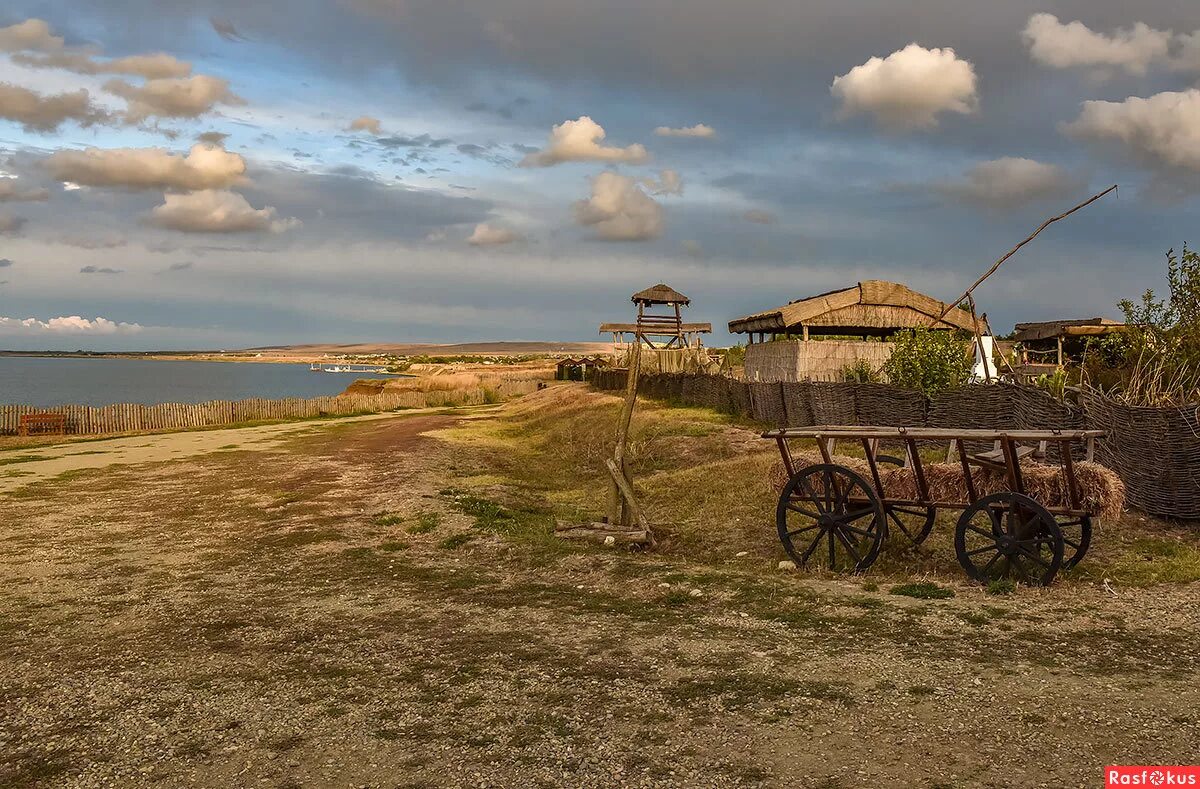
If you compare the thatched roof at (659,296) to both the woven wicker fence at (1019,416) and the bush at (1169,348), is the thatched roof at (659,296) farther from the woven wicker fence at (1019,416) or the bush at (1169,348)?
the bush at (1169,348)

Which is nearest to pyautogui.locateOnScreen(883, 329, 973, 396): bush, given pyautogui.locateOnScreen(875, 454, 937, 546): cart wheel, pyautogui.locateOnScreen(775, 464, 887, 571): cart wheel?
pyautogui.locateOnScreen(875, 454, 937, 546): cart wheel

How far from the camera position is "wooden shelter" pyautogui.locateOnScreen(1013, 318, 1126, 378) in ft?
108

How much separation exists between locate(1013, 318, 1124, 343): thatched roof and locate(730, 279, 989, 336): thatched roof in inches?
250

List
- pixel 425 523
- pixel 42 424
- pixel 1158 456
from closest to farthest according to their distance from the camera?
pixel 1158 456
pixel 425 523
pixel 42 424

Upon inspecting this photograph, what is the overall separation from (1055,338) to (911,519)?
110ft

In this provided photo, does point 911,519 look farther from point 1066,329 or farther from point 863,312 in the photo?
point 1066,329

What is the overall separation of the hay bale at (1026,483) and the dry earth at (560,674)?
980mm

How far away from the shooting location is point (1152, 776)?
16.7 ft

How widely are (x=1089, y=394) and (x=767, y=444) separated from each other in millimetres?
8105

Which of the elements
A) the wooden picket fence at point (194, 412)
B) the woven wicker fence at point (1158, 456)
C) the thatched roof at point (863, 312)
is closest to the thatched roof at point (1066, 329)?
the thatched roof at point (863, 312)

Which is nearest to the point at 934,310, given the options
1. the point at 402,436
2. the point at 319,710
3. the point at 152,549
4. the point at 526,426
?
the point at 526,426

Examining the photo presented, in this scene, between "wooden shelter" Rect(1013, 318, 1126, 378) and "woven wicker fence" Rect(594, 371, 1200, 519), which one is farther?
"wooden shelter" Rect(1013, 318, 1126, 378)

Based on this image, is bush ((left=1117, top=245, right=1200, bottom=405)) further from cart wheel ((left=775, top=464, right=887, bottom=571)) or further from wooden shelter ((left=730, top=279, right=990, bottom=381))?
wooden shelter ((left=730, top=279, right=990, bottom=381))

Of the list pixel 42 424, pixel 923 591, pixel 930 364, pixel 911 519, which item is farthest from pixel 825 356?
pixel 42 424
